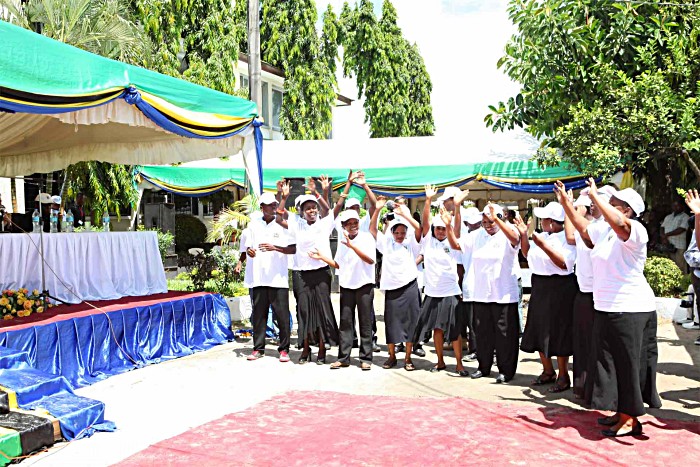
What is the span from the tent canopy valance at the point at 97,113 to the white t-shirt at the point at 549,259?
4.39m

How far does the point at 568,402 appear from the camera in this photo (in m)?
5.87

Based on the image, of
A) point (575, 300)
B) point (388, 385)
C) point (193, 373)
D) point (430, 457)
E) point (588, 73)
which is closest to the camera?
point (430, 457)

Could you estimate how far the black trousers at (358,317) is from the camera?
7395 millimetres

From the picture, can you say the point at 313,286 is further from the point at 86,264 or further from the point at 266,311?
the point at 86,264

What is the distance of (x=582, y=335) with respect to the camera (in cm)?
553

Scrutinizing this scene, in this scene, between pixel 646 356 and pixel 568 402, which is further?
pixel 568 402

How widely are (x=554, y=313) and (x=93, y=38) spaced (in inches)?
510

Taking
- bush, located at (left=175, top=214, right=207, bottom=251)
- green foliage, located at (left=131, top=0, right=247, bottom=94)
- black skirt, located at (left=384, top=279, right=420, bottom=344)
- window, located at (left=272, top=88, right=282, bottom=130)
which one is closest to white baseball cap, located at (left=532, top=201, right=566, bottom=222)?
black skirt, located at (left=384, top=279, right=420, bottom=344)

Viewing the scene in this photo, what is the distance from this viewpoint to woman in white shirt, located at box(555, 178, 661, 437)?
15.3ft

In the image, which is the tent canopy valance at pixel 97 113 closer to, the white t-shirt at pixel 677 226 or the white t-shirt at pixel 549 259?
the white t-shirt at pixel 549 259

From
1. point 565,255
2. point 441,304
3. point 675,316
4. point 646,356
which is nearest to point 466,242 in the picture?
point 441,304

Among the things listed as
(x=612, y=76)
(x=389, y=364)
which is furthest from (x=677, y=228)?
(x=389, y=364)

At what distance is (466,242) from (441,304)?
0.72 m

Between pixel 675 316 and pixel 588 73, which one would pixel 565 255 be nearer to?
pixel 675 316
